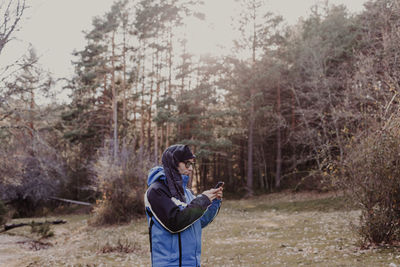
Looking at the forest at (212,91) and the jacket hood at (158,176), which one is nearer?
the jacket hood at (158,176)

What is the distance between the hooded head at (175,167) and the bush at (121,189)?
1518 centimetres

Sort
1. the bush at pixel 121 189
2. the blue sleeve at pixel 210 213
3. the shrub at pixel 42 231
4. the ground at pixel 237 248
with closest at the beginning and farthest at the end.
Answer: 1. the blue sleeve at pixel 210 213
2. the ground at pixel 237 248
3. the shrub at pixel 42 231
4. the bush at pixel 121 189

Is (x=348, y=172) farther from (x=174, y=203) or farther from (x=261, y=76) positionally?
(x=261, y=76)

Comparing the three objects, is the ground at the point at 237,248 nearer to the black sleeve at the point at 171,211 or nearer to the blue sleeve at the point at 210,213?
the blue sleeve at the point at 210,213

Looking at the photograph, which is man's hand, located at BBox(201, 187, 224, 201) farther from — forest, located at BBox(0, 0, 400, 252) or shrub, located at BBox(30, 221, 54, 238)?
forest, located at BBox(0, 0, 400, 252)

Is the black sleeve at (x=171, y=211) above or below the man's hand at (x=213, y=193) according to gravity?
below

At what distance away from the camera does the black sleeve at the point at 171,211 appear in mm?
2836

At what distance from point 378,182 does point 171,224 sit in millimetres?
5748

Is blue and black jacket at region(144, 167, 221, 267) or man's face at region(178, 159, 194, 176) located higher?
man's face at region(178, 159, 194, 176)

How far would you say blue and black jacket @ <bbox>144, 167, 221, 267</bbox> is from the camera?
9.38 feet

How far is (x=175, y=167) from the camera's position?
3105 millimetres

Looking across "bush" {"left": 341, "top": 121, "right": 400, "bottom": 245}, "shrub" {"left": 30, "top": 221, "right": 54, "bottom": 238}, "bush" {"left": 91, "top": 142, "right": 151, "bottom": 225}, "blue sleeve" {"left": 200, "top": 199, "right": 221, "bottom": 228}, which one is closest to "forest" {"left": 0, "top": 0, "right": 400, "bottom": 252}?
"bush" {"left": 91, "top": 142, "right": 151, "bottom": 225}

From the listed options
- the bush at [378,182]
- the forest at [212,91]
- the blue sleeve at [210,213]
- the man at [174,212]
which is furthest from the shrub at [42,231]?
the man at [174,212]

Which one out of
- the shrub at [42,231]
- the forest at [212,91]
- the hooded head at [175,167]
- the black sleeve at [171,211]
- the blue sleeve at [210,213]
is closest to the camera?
the black sleeve at [171,211]
